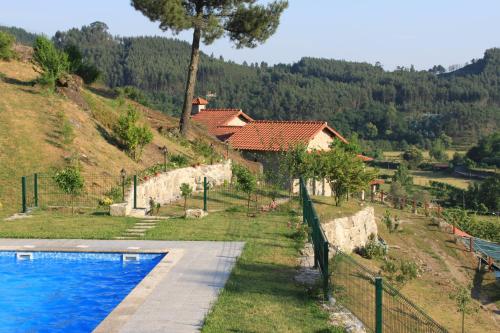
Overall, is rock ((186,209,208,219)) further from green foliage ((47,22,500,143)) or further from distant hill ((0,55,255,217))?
green foliage ((47,22,500,143))

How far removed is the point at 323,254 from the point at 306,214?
22.0 feet

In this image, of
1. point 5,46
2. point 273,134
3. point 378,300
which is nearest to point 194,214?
point 378,300

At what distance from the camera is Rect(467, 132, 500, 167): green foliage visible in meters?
94.5

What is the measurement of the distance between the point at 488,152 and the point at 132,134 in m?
→ 83.7

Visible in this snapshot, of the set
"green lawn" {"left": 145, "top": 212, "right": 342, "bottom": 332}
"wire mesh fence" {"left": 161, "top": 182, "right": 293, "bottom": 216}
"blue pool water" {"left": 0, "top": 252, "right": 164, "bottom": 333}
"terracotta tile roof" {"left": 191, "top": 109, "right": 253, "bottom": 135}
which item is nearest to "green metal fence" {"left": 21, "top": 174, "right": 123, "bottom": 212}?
"wire mesh fence" {"left": 161, "top": 182, "right": 293, "bottom": 216}

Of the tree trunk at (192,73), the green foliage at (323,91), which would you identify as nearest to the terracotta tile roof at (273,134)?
the tree trunk at (192,73)

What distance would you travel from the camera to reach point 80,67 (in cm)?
3622

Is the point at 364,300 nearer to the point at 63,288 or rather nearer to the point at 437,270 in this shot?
the point at 63,288

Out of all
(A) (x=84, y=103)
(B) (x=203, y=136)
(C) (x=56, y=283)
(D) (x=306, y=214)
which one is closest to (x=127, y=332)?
A: (C) (x=56, y=283)

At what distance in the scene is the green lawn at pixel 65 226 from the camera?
15.9 meters

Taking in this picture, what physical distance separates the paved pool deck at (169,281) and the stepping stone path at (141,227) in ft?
2.09

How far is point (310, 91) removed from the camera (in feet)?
511

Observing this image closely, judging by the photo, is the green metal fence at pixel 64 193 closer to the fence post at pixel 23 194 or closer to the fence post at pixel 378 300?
the fence post at pixel 23 194

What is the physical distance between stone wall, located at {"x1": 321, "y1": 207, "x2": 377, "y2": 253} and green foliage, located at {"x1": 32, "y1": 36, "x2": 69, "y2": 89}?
16.2m
